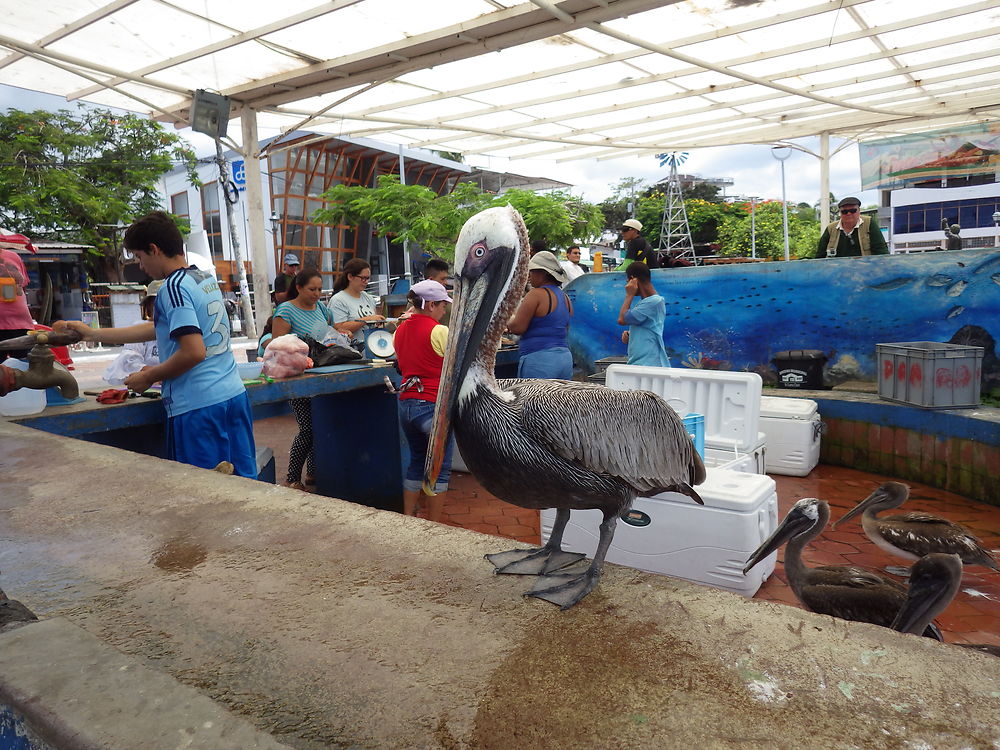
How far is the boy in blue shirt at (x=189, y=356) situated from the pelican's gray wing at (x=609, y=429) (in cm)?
169

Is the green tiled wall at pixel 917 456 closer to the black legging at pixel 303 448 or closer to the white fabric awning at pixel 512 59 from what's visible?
the white fabric awning at pixel 512 59

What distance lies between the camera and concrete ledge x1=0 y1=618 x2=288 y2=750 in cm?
101

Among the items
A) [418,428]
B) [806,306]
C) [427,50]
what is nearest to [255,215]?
[427,50]

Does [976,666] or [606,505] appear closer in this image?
[976,666]

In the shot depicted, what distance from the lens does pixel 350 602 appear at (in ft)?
4.96

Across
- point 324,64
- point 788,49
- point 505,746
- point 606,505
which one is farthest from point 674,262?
point 505,746

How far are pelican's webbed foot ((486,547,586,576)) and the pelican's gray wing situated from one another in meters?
0.27

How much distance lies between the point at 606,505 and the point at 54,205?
22897 mm

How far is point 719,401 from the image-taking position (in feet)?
13.5

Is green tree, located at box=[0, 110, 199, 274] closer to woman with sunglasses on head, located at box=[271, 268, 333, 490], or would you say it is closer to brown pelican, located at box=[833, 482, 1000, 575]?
woman with sunglasses on head, located at box=[271, 268, 333, 490]

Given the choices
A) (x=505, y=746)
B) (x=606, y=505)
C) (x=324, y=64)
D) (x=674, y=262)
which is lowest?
(x=505, y=746)

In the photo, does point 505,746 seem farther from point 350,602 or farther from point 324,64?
point 324,64

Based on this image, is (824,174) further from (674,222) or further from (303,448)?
(674,222)

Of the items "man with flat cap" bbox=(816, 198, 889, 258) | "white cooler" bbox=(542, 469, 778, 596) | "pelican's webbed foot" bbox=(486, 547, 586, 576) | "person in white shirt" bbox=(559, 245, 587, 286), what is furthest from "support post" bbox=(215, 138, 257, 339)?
"pelican's webbed foot" bbox=(486, 547, 586, 576)
